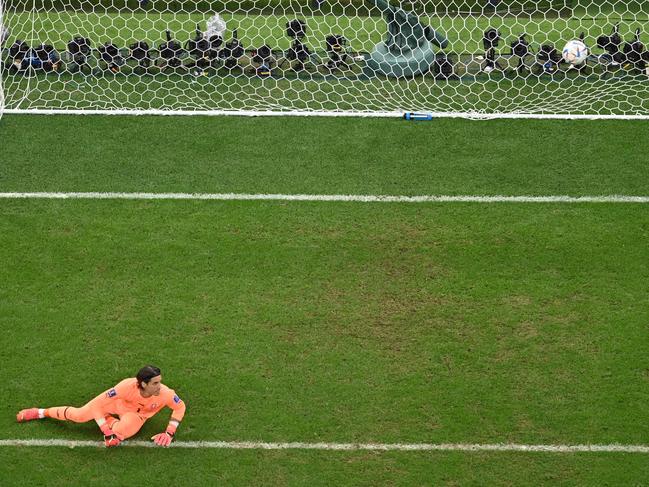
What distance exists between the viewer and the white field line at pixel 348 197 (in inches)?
494

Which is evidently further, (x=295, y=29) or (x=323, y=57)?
(x=295, y=29)

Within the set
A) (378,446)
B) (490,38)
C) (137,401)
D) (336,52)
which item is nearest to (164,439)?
(137,401)

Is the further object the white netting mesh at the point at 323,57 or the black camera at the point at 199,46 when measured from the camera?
the black camera at the point at 199,46

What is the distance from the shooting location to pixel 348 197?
12.6 metres

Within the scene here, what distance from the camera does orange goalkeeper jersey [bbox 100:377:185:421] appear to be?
9.34 metres

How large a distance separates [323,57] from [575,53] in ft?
11.3

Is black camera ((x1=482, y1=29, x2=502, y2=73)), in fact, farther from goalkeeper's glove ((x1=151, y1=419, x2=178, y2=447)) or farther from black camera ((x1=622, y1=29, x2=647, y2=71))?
goalkeeper's glove ((x1=151, y1=419, x2=178, y2=447))

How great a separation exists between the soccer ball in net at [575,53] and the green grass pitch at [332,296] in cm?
158

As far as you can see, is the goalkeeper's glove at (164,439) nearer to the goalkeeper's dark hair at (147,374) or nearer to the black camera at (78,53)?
the goalkeeper's dark hair at (147,374)

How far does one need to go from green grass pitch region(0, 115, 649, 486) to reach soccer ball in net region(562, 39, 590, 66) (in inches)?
62.1

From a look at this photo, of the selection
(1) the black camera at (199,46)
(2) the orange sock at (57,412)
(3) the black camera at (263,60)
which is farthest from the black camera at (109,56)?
(2) the orange sock at (57,412)

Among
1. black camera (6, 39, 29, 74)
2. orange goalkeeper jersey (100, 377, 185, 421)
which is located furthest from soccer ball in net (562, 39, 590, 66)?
orange goalkeeper jersey (100, 377, 185, 421)

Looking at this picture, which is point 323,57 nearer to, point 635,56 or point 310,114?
point 310,114

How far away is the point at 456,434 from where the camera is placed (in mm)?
9562
